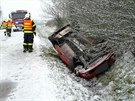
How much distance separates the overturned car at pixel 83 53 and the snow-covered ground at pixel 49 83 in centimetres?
32

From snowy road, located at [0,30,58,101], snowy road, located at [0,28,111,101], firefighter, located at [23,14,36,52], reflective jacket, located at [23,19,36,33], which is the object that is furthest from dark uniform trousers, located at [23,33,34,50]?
snowy road, located at [0,28,111,101]

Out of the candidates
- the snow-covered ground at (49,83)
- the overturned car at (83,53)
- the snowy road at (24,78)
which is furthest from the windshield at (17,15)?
the snow-covered ground at (49,83)

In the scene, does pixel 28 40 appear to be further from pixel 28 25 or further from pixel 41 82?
pixel 41 82

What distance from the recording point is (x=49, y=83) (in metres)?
11.2

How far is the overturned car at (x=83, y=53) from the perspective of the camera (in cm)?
1297

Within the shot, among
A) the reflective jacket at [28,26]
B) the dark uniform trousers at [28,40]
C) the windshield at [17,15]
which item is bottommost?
the windshield at [17,15]

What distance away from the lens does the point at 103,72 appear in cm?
1344

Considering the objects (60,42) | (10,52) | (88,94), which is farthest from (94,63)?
(10,52)

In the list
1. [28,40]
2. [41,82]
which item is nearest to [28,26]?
[28,40]

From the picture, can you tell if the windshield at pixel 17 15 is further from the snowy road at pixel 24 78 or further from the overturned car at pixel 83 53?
the overturned car at pixel 83 53

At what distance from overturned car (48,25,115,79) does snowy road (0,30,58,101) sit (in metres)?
1.18

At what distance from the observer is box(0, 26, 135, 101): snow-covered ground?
10188 millimetres

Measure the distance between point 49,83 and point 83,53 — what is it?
353 centimetres

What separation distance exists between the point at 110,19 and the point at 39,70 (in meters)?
3.85
